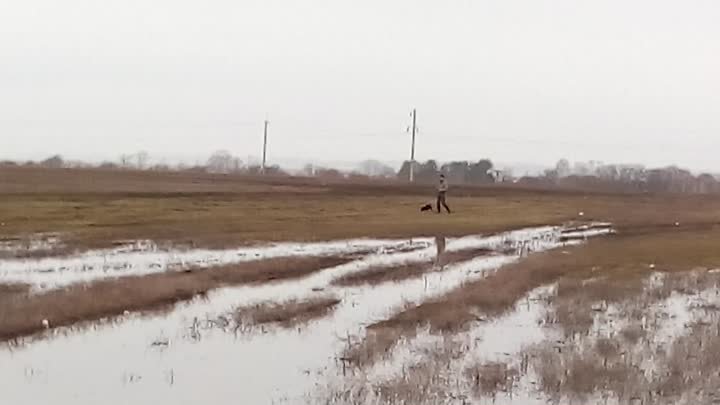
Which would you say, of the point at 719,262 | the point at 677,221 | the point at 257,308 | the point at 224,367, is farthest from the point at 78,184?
the point at 224,367

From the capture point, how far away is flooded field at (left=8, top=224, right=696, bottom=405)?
11.8 meters

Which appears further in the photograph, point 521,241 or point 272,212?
point 272,212

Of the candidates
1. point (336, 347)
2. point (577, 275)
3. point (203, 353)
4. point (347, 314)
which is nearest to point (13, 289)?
point (347, 314)

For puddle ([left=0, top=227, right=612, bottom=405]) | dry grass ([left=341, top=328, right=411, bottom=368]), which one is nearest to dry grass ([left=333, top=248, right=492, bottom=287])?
puddle ([left=0, top=227, right=612, bottom=405])

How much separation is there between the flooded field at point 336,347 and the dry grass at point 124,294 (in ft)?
1.13

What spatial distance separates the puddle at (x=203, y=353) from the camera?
1184 cm

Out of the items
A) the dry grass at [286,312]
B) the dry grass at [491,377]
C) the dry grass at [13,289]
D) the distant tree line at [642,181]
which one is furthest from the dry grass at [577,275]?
the distant tree line at [642,181]

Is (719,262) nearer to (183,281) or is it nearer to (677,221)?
(183,281)

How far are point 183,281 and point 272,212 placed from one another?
24.6 metres

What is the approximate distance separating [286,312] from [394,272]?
6963mm

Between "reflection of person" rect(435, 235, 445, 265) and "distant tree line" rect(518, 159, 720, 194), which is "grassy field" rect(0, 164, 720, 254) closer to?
"reflection of person" rect(435, 235, 445, 265)

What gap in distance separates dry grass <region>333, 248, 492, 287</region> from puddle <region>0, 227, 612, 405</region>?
688 mm

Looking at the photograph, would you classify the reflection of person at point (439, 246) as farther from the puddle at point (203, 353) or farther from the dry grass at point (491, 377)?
the dry grass at point (491, 377)

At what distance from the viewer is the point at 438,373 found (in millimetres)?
12773
